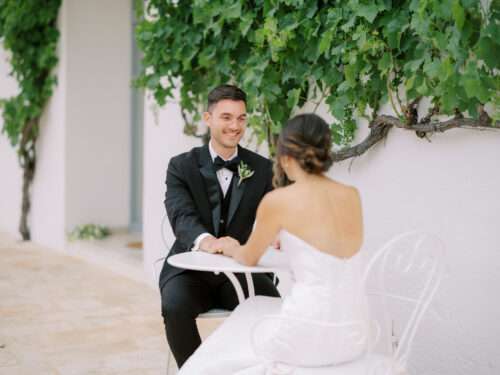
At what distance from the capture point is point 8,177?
944 cm

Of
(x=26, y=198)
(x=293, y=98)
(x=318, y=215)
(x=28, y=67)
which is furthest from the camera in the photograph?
(x=26, y=198)

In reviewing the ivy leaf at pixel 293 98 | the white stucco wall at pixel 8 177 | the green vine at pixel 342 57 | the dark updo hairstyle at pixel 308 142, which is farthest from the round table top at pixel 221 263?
the white stucco wall at pixel 8 177

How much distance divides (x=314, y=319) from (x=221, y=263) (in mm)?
507

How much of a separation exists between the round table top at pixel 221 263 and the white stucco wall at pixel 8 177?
6455mm

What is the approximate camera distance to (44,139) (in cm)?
812

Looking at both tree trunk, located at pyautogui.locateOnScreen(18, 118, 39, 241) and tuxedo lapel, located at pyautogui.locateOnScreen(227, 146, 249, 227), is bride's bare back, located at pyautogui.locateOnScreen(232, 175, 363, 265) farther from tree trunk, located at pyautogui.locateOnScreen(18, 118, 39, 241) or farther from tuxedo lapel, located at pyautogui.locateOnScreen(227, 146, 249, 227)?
tree trunk, located at pyautogui.locateOnScreen(18, 118, 39, 241)

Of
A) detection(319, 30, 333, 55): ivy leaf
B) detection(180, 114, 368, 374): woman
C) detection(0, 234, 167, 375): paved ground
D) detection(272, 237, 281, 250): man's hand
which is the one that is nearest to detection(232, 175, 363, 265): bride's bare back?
detection(180, 114, 368, 374): woman

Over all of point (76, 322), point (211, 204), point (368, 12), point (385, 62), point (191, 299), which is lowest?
point (76, 322)

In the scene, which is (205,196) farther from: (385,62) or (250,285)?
(385,62)

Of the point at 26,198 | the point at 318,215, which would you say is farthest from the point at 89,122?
the point at 318,215

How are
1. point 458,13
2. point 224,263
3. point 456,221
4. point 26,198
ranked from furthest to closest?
point 26,198 < point 456,221 < point 458,13 < point 224,263

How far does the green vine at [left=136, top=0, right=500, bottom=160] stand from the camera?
2902mm

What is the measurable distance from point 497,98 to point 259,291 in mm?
1271

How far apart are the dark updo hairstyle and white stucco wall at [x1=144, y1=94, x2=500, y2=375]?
3.07ft
